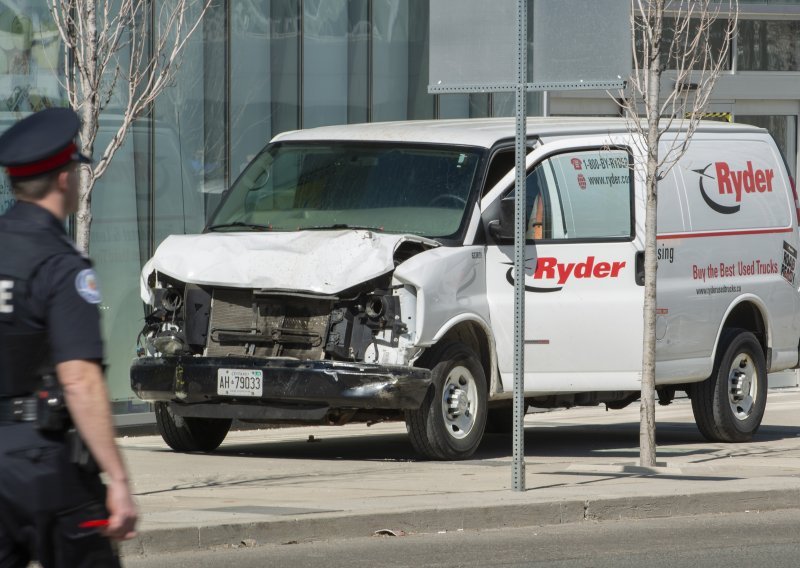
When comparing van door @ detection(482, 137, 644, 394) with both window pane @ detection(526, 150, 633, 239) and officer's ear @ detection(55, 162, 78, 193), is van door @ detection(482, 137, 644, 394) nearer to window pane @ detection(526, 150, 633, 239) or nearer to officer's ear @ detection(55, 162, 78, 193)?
window pane @ detection(526, 150, 633, 239)

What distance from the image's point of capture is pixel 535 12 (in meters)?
10.5

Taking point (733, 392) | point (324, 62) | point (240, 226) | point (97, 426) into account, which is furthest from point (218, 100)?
point (97, 426)

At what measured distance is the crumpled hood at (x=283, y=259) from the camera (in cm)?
1147

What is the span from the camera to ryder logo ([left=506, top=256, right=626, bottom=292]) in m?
12.7

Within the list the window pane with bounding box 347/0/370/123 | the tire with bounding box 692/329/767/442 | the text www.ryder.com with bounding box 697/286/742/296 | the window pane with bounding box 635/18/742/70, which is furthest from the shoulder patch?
the window pane with bounding box 635/18/742/70

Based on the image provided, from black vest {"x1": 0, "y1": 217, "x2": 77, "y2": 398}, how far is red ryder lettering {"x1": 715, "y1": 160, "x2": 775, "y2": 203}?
1066 cm

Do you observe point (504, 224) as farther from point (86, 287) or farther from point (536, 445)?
point (86, 287)

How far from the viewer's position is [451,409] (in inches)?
480

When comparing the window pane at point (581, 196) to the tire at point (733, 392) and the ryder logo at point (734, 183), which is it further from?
the tire at point (733, 392)

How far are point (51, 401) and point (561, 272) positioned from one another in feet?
28.9

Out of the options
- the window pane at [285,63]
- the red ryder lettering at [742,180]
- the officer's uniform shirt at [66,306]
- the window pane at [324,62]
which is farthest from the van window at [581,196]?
the officer's uniform shirt at [66,306]

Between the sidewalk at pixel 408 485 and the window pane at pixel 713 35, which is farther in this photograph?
the window pane at pixel 713 35

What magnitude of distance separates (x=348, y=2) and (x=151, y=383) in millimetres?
6745

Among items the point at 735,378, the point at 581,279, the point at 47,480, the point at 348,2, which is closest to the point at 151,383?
the point at 581,279
